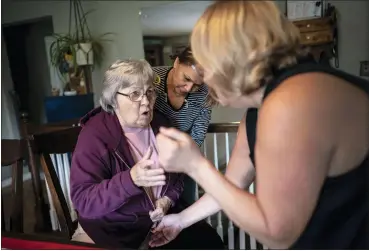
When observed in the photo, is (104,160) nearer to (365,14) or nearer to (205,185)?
(205,185)

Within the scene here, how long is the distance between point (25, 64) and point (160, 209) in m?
0.58

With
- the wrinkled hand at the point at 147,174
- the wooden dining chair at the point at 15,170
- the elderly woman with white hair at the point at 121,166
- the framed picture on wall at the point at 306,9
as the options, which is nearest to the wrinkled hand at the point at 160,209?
the elderly woman with white hair at the point at 121,166

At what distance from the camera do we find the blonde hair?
403mm

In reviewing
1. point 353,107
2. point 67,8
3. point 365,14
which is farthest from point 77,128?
point 365,14

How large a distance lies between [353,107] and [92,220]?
0.53m

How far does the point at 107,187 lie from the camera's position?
0.67 meters

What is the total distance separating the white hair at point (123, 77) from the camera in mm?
728

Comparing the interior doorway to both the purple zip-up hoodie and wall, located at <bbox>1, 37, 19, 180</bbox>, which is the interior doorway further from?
the purple zip-up hoodie

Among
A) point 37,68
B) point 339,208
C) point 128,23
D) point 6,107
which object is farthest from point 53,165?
point 128,23

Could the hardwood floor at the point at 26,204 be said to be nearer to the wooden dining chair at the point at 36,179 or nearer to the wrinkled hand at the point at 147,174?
the wooden dining chair at the point at 36,179

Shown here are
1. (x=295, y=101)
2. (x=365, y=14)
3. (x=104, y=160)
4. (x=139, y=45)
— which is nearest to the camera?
(x=295, y=101)

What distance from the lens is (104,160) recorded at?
709mm

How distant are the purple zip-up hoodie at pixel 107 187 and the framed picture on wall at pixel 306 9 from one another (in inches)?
48.6

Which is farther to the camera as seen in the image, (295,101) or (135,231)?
(135,231)
